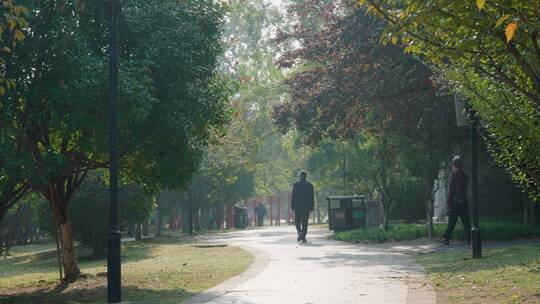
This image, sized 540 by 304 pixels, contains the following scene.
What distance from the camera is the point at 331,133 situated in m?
22.5

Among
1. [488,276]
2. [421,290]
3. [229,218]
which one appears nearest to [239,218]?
[229,218]

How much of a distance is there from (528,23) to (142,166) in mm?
8442

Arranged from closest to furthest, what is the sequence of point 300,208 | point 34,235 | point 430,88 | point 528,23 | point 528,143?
point 528,23 < point 528,143 < point 430,88 < point 300,208 < point 34,235

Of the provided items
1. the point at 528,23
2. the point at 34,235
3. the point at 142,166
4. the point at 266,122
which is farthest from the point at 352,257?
the point at 266,122

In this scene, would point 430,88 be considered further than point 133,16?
Yes

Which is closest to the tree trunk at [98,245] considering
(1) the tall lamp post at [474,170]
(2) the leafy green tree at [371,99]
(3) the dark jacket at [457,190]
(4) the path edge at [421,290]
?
(2) the leafy green tree at [371,99]

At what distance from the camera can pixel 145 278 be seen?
1392 cm

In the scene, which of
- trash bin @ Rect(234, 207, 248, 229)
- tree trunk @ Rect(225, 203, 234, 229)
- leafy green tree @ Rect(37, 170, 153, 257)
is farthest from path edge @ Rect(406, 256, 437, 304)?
A: tree trunk @ Rect(225, 203, 234, 229)

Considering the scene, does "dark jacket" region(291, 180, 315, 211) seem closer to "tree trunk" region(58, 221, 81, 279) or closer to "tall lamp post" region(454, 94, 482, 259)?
"tall lamp post" region(454, 94, 482, 259)

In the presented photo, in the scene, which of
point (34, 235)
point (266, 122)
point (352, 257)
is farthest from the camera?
point (266, 122)

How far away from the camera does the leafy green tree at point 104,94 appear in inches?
438

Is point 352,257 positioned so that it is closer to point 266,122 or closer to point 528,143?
point 528,143

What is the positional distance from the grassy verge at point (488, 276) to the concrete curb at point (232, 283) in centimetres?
288

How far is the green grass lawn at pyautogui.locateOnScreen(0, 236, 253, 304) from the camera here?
1141 centimetres
